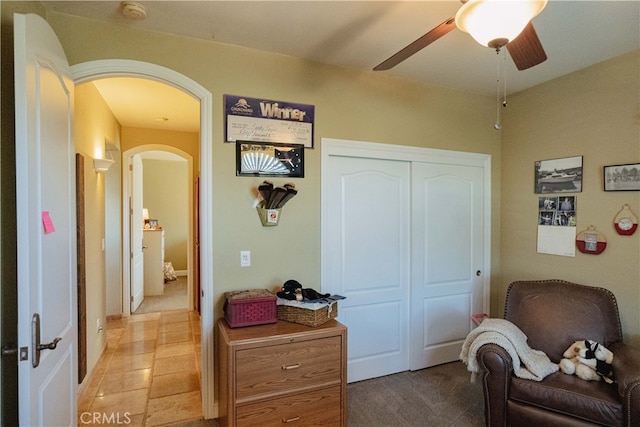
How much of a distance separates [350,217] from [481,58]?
160cm

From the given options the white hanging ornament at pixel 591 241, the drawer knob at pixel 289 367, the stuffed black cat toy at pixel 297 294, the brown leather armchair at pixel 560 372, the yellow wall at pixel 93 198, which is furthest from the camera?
the yellow wall at pixel 93 198

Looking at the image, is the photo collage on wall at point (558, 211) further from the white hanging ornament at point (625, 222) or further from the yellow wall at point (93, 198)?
the yellow wall at point (93, 198)

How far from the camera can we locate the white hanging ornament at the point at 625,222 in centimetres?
239

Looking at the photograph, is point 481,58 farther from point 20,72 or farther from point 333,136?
point 20,72

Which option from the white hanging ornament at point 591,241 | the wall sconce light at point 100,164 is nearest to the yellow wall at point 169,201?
the wall sconce light at point 100,164

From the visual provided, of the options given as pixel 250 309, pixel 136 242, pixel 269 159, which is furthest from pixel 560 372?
pixel 136 242

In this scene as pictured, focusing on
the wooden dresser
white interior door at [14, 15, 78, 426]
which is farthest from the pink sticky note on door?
the wooden dresser

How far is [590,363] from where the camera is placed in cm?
205

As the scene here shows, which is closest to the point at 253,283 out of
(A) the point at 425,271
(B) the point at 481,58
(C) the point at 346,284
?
(C) the point at 346,284

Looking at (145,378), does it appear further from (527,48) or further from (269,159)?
(527,48)

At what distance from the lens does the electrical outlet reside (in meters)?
2.38

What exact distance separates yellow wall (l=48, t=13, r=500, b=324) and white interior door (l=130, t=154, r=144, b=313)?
3079 mm

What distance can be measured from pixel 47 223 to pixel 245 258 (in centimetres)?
121

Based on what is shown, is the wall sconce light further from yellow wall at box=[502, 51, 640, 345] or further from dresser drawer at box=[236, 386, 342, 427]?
yellow wall at box=[502, 51, 640, 345]
